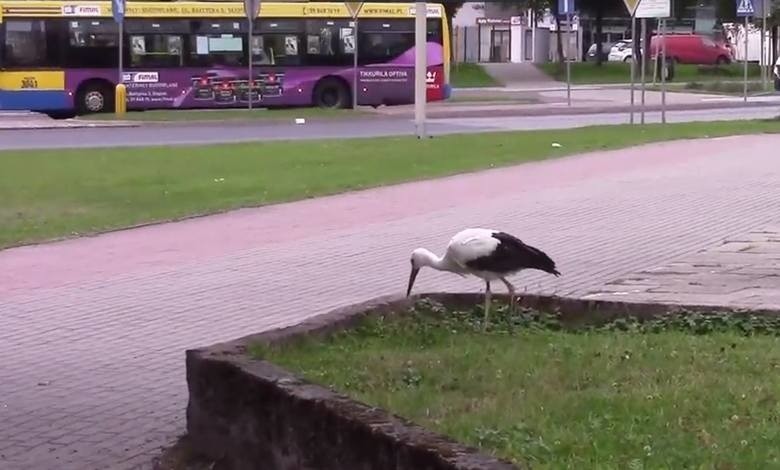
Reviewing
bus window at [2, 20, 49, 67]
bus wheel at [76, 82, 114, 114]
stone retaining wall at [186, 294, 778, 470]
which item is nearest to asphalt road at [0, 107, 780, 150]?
bus window at [2, 20, 49, 67]

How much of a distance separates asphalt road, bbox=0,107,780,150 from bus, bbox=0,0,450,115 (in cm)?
410

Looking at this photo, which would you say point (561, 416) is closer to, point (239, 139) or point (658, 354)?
point (658, 354)

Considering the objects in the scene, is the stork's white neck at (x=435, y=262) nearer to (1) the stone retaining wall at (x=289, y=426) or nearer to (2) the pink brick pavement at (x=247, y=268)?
(1) the stone retaining wall at (x=289, y=426)

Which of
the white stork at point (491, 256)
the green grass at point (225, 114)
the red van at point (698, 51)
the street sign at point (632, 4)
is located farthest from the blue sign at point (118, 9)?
the red van at point (698, 51)

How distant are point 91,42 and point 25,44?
1.71 m

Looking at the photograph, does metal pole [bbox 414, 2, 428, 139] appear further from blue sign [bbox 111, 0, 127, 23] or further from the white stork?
the white stork

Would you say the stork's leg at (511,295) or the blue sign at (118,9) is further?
the blue sign at (118,9)

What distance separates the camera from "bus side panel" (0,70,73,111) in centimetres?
3825

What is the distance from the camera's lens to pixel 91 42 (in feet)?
128

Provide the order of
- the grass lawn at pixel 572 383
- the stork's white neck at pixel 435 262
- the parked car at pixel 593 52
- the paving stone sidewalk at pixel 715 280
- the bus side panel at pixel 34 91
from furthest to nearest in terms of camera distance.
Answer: the parked car at pixel 593 52 < the bus side panel at pixel 34 91 < the paving stone sidewalk at pixel 715 280 < the stork's white neck at pixel 435 262 < the grass lawn at pixel 572 383

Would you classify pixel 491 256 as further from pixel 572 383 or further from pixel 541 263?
pixel 572 383

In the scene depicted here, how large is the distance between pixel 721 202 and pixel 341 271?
615 centimetres

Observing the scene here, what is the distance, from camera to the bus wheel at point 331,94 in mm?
41750

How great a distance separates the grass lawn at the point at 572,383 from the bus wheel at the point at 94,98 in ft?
105
